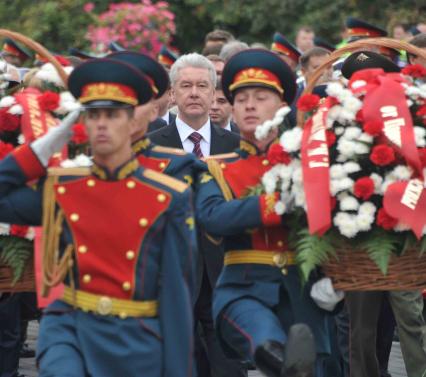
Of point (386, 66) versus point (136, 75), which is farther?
point (386, 66)

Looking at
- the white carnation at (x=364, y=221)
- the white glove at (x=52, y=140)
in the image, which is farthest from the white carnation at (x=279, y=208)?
the white glove at (x=52, y=140)

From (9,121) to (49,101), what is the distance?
0.92 feet

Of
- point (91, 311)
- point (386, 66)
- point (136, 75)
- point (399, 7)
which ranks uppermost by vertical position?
point (399, 7)

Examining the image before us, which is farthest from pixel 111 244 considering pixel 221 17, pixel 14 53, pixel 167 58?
pixel 221 17

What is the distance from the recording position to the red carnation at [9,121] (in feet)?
28.5

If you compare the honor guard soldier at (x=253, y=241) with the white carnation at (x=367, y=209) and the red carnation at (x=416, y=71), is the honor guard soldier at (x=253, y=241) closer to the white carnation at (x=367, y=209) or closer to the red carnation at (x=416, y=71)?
the white carnation at (x=367, y=209)

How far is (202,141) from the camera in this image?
408 inches

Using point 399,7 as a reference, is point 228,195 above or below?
below

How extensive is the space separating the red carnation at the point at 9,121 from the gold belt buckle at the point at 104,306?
1639 millimetres

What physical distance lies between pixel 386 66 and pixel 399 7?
43.8 feet

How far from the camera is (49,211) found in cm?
754

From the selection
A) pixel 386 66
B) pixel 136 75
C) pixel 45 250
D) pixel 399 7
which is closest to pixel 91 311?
pixel 45 250

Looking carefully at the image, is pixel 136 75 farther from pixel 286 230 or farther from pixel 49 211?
pixel 286 230

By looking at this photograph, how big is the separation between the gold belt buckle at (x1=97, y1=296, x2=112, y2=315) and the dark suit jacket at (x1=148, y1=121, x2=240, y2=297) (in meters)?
2.33
